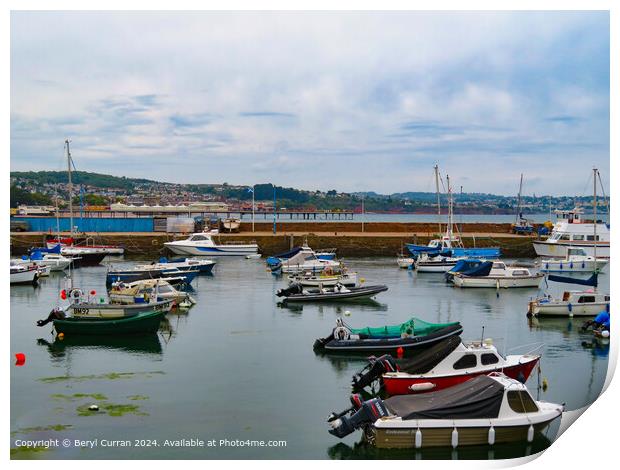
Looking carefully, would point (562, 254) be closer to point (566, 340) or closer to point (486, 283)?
point (486, 283)

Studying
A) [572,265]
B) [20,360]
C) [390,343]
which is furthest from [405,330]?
[572,265]

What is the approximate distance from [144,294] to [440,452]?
13.2m

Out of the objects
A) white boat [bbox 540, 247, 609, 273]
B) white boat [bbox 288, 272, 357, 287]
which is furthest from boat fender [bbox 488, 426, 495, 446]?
white boat [bbox 540, 247, 609, 273]

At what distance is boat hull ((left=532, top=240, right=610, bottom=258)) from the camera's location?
132 ft

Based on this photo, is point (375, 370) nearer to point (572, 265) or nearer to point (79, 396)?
point (79, 396)

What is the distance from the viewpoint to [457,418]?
37.0 ft

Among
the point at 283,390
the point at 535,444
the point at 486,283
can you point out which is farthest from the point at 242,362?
the point at 486,283

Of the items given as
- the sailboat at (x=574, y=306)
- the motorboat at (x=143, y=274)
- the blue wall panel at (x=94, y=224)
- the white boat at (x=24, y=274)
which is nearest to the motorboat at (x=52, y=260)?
the white boat at (x=24, y=274)

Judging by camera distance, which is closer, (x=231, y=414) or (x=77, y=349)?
(x=231, y=414)

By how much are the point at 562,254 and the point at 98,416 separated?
3386 cm

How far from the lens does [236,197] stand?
4158 inches

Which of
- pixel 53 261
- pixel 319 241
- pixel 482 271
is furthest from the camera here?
pixel 319 241

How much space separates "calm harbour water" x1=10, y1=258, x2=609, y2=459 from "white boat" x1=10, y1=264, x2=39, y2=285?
343 cm

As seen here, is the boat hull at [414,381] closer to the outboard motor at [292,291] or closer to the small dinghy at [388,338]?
the small dinghy at [388,338]
